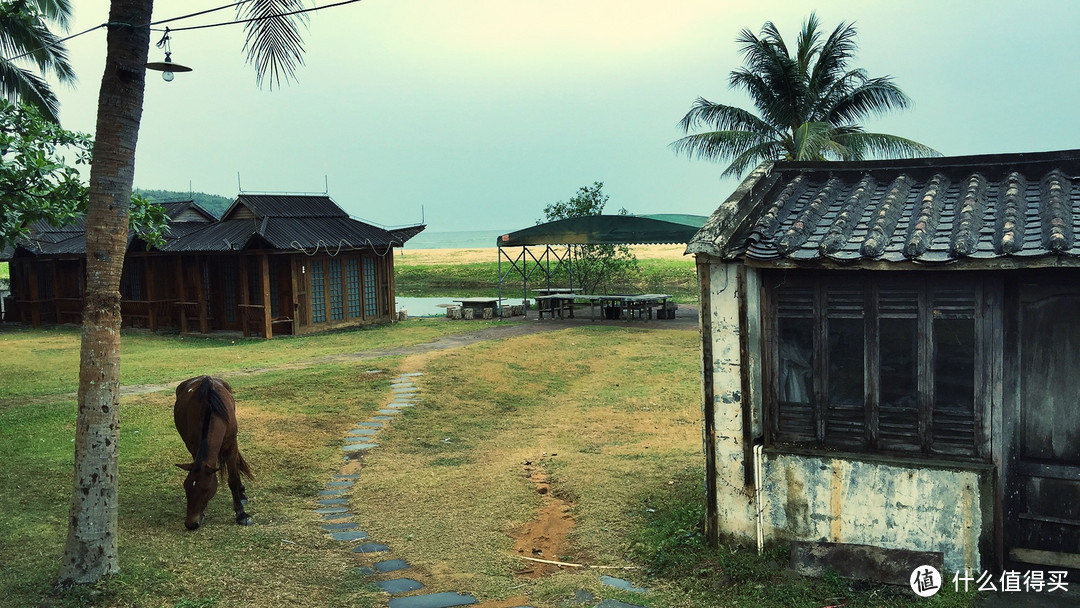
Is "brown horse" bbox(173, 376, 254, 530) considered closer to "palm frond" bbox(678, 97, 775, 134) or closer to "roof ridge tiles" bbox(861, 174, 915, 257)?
"roof ridge tiles" bbox(861, 174, 915, 257)

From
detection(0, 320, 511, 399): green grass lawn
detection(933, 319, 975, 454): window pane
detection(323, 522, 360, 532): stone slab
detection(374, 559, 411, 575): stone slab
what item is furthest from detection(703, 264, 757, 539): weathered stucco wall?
detection(0, 320, 511, 399): green grass lawn

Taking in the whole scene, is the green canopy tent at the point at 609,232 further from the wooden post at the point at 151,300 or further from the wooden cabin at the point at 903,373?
the wooden cabin at the point at 903,373

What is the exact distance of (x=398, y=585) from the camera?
688 centimetres

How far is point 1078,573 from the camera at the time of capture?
20.6ft

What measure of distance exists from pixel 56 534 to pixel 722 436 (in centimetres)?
598

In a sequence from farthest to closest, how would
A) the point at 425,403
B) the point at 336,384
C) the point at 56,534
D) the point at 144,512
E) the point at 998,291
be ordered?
the point at 336,384
the point at 425,403
the point at 144,512
the point at 56,534
the point at 998,291

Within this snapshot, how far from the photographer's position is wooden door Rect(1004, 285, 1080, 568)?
6.26 metres

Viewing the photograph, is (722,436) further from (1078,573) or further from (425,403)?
(425,403)

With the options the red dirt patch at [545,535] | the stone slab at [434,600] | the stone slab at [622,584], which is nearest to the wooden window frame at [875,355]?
the stone slab at [622,584]

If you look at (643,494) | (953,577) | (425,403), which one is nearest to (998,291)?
(953,577)

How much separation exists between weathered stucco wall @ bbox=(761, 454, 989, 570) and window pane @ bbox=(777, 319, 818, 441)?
24cm

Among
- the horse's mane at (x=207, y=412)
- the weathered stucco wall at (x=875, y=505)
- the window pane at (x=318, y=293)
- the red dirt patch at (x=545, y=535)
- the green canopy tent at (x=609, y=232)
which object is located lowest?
the red dirt patch at (x=545, y=535)

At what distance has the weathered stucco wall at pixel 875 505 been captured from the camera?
20.9 ft

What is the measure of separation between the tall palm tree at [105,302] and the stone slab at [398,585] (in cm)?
208
